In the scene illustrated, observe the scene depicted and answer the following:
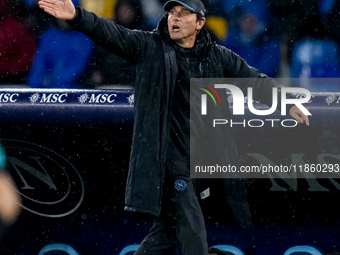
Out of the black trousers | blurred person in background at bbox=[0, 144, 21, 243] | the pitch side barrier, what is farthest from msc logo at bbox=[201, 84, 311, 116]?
blurred person in background at bbox=[0, 144, 21, 243]

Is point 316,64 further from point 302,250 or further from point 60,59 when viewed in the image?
point 60,59

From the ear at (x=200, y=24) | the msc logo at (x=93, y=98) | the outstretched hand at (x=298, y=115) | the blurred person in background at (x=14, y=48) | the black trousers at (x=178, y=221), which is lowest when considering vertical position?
the black trousers at (x=178, y=221)

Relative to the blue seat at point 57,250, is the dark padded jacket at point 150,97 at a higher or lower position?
higher

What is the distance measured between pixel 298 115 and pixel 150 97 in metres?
0.95

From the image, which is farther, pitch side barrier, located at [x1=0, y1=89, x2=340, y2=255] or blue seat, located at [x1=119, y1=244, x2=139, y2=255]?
blue seat, located at [x1=119, y1=244, x2=139, y2=255]

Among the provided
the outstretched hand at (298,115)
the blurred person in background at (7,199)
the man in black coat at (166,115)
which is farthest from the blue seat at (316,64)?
the blurred person in background at (7,199)

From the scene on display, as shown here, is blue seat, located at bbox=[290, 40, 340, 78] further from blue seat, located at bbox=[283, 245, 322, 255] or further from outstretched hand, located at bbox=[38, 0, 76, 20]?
outstretched hand, located at bbox=[38, 0, 76, 20]

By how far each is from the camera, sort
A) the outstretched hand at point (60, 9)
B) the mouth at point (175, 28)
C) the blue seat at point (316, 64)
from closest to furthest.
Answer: the outstretched hand at point (60, 9) → the mouth at point (175, 28) → the blue seat at point (316, 64)

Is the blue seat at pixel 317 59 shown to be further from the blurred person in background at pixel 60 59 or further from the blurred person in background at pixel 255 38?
the blurred person in background at pixel 60 59

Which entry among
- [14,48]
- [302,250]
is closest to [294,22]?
[302,250]

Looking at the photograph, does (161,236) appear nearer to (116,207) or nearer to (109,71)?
(116,207)

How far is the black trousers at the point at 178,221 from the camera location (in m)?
3.03

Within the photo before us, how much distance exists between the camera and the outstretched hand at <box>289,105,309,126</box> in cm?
349

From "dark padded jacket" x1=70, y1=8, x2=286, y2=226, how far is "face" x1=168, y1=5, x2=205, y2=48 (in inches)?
2.1
